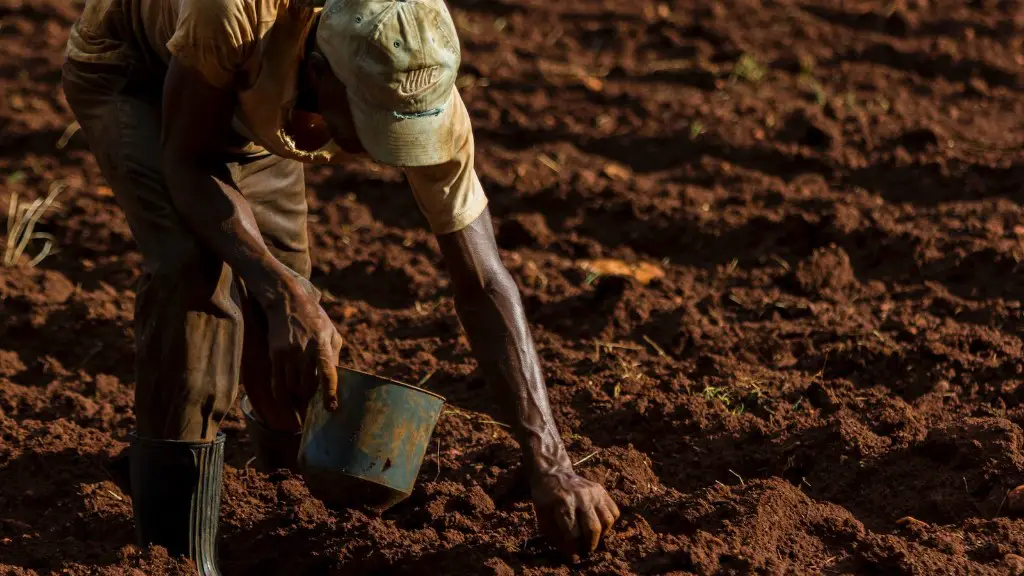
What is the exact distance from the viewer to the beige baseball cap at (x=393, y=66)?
2904 mm

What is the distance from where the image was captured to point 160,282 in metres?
3.30

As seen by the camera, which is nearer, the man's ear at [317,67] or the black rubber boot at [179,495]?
the man's ear at [317,67]

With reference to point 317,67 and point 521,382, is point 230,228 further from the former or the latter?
point 521,382

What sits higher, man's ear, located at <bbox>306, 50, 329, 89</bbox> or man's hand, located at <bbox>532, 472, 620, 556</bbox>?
man's ear, located at <bbox>306, 50, 329, 89</bbox>

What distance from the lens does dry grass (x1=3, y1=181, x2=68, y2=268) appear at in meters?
5.64

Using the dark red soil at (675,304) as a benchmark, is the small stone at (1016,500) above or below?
above

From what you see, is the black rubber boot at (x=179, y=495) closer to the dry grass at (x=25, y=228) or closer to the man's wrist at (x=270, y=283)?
the man's wrist at (x=270, y=283)

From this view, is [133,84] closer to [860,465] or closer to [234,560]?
[234,560]

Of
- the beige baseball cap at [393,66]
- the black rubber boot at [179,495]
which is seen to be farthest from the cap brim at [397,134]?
the black rubber boot at [179,495]

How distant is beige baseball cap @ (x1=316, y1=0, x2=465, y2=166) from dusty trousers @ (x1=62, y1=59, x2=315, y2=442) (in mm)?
497

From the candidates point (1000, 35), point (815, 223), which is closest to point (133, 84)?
point (815, 223)

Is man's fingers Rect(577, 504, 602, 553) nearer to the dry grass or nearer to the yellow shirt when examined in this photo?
the yellow shirt

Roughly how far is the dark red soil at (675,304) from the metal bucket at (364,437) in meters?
0.38

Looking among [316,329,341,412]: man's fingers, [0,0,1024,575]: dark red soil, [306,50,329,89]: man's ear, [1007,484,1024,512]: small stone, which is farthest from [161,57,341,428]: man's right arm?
[1007,484,1024,512]: small stone
